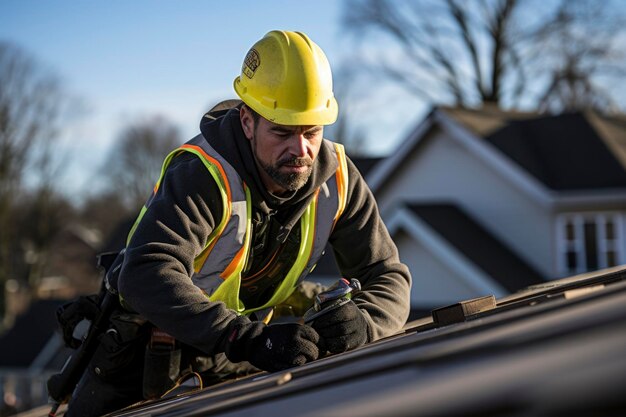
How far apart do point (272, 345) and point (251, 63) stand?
3.94 ft

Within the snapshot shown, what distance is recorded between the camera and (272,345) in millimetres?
2857

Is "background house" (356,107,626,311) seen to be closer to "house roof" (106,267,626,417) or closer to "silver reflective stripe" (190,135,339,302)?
"silver reflective stripe" (190,135,339,302)

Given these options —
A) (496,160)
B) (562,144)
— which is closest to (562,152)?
(562,144)

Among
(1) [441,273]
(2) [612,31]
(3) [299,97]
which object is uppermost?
(3) [299,97]

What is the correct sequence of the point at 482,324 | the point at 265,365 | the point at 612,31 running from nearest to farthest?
the point at 482,324
the point at 265,365
the point at 612,31

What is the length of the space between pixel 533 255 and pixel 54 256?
45.9m

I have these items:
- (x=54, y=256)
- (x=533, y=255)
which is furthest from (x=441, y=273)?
(x=54, y=256)

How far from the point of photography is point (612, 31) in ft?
114

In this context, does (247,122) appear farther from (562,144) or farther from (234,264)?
(562,144)

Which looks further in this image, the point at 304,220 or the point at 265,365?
the point at 304,220

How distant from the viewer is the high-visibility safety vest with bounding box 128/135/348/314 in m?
3.35

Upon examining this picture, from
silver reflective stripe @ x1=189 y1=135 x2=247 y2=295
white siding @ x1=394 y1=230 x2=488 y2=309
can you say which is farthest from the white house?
silver reflective stripe @ x1=189 y1=135 x2=247 y2=295

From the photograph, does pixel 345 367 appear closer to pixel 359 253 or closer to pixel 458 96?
pixel 359 253

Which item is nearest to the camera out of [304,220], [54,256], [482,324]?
[482,324]
